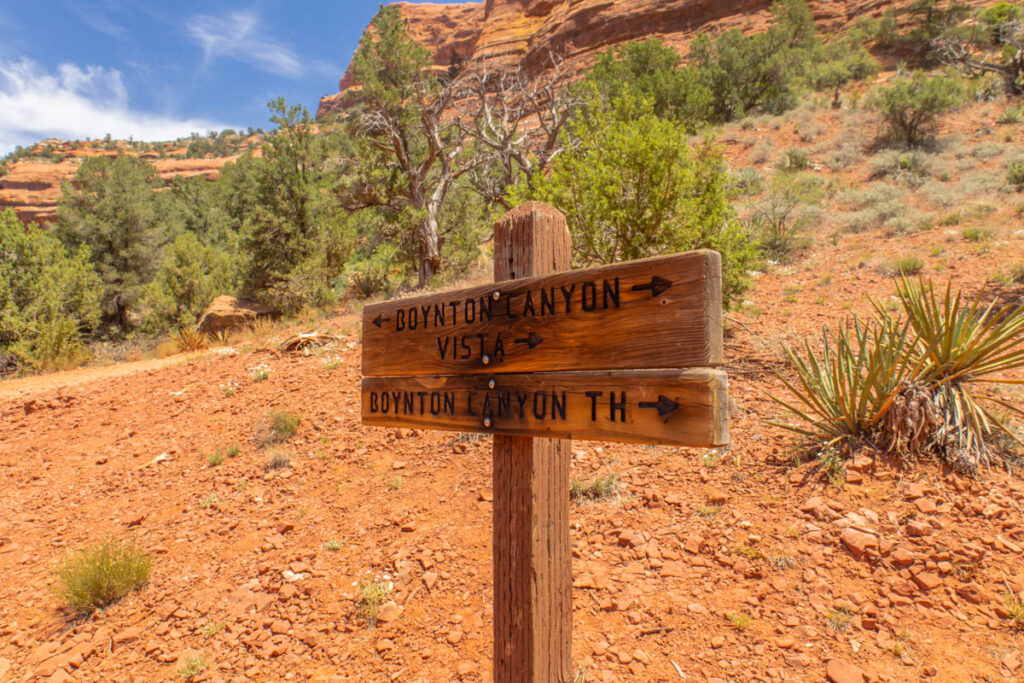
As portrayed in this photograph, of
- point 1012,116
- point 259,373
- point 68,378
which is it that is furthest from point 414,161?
point 1012,116

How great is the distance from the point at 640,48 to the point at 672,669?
27317 millimetres

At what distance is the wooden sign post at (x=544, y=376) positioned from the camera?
130 centimetres

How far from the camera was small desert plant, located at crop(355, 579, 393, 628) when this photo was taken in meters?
3.09

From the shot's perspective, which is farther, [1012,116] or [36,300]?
[1012,116]

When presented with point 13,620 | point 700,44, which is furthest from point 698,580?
point 700,44

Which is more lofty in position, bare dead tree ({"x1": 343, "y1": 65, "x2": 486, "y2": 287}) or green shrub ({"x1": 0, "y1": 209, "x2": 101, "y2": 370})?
bare dead tree ({"x1": 343, "y1": 65, "x2": 486, "y2": 287})

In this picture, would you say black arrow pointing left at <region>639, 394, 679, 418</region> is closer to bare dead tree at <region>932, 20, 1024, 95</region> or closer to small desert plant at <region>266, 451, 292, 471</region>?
small desert plant at <region>266, 451, 292, 471</region>

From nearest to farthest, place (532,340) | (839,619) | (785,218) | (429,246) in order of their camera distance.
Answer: (532,340) < (839,619) < (785,218) < (429,246)

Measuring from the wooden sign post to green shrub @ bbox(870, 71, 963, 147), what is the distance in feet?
59.2

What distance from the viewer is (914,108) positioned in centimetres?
1559

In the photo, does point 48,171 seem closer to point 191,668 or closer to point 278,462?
point 278,462

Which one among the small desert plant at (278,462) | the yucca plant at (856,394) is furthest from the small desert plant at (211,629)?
the yucca plant at (856,394)

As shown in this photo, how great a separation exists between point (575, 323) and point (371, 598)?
7.95ft

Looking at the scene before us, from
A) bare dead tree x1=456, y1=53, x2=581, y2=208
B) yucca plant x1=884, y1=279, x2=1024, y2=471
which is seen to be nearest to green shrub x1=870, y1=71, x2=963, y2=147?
bare dead tree x1=456, y1=53, x2=581, y2=208
